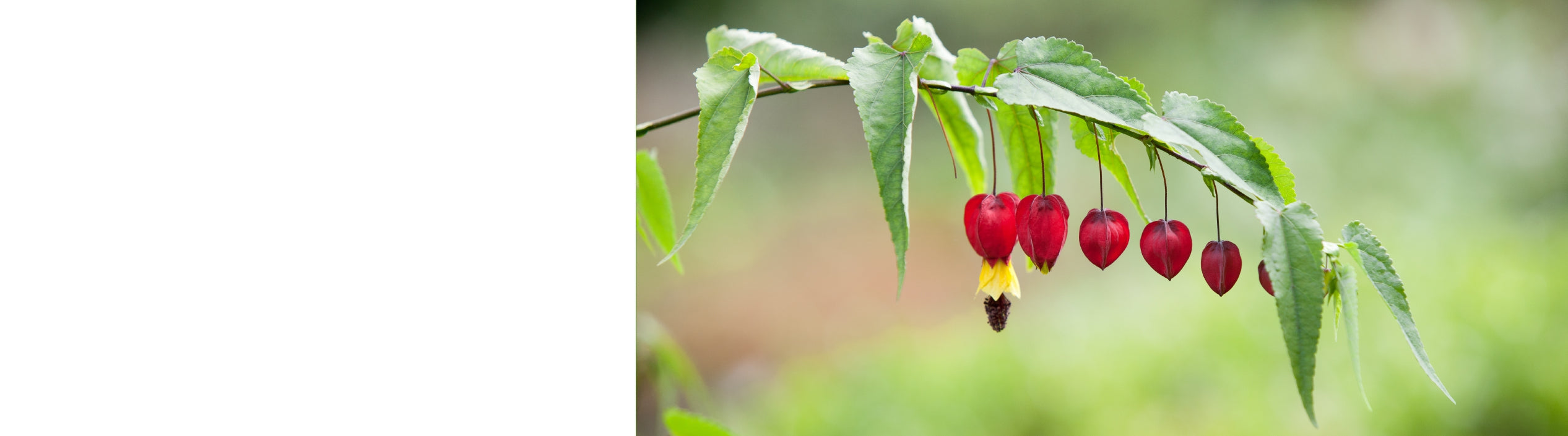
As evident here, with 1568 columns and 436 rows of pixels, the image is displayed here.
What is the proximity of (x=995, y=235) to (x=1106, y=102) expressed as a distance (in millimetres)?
117

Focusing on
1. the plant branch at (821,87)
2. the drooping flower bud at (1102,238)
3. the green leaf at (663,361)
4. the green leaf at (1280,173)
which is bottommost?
the green leaf at (663,361)

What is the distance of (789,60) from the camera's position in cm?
53

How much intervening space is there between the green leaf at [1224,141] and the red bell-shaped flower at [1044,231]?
79 millimetres

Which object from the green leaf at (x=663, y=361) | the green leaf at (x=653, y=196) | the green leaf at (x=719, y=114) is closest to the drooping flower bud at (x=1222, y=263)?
the green leaf at (x=719, y=114)

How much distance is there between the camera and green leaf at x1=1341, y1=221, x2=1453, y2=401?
0.39 meters

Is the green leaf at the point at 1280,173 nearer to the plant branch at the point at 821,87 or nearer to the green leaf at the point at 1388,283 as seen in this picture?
the green leaf at the point at 1388,283

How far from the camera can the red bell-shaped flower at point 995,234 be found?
50 cm

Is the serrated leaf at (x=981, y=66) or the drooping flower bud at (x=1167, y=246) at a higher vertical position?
the serrated leaf at (x=981, y=66)

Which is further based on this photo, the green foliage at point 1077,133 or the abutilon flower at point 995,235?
the abutilon flower at point 995,235
